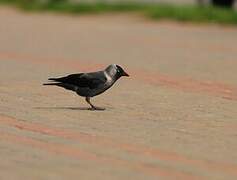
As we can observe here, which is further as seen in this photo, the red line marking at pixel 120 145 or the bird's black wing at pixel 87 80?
the bird's black wing at pixel 87 80

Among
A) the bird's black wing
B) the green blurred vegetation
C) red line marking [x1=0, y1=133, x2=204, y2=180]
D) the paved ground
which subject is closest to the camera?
red line marking [x1=0, y1=133, x2=204, y2=180]

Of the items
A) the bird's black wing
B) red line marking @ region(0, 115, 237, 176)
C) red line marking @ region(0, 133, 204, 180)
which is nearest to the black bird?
the bird's black wing

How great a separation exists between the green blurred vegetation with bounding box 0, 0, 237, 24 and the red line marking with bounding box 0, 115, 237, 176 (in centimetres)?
1844

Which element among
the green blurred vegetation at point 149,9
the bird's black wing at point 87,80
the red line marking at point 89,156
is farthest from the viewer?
the green blurred vegetation at point 149,9

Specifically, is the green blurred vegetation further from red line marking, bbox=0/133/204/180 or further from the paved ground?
red line marking, bbox=0/133/204/180

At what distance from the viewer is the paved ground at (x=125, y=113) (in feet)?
25.9

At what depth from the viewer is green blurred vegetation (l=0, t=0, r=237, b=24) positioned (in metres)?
28.6

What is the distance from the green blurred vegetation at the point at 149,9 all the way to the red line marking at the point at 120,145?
1844 centimetres

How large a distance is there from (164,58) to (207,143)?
9906 mm

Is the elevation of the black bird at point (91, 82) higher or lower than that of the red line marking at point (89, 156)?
lower

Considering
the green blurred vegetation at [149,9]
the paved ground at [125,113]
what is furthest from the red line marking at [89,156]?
the green blurred vegetation at [149,9]

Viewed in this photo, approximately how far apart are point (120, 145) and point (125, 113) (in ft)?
7.73

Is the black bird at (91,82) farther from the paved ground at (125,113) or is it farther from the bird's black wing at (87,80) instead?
the paved ground at (125,113)

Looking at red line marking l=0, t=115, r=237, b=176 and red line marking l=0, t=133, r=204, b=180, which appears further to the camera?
red line marking l=0, t=115, r=237, b=176
